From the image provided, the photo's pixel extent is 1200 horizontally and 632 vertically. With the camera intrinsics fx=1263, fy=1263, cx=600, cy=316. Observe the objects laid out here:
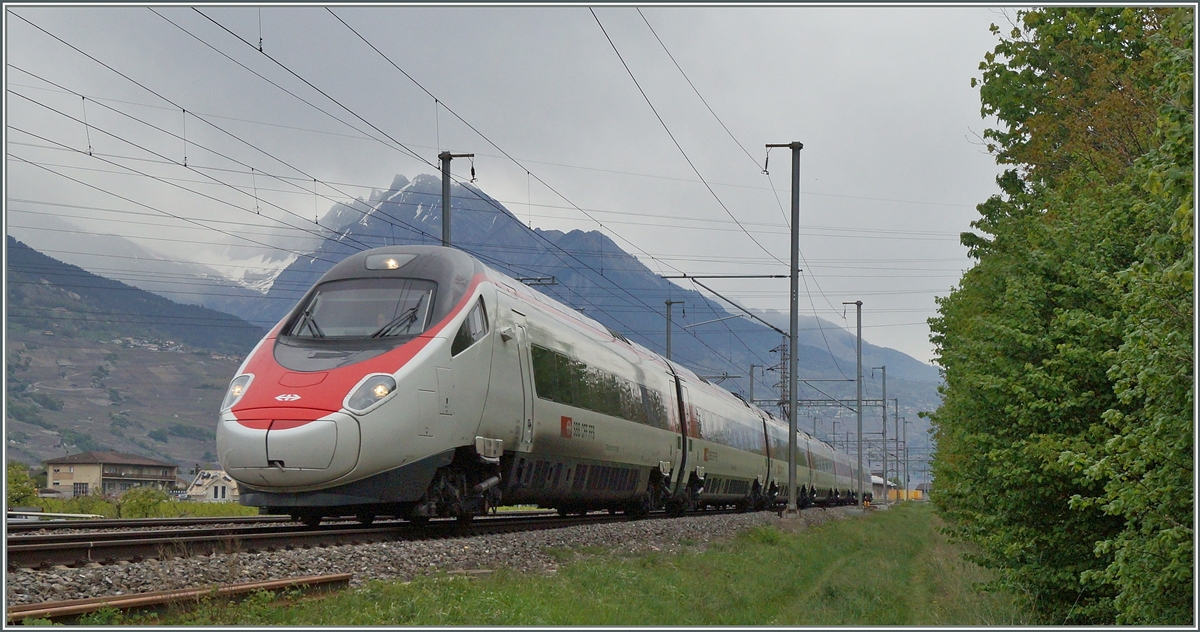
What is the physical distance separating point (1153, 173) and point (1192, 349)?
2.59 metres

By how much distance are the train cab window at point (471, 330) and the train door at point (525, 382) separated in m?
1.24

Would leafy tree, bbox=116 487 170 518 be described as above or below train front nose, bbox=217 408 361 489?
below

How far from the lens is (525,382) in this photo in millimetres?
18656

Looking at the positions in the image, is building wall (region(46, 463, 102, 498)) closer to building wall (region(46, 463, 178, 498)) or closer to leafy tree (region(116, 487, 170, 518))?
building wall (region(46, 463, 178, 498))

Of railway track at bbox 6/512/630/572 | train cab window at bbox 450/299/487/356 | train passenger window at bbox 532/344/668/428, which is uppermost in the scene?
train cab window at bbox 450/299/487/356

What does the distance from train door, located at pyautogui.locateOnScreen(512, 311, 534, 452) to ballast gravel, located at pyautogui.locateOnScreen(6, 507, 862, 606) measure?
1.38 metres

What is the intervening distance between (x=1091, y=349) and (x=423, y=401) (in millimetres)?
7800

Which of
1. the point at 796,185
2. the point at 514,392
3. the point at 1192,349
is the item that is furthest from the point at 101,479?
the point at 1192,349

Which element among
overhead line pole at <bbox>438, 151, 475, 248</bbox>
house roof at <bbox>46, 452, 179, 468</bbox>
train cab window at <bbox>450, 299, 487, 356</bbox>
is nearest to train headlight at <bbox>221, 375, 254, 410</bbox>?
train cab window at <bbox>450, 299, 487, 356</bbox>

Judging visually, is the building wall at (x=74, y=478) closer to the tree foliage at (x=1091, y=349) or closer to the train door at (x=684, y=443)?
the train door at (x=684, y=443)

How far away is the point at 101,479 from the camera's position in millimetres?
173750

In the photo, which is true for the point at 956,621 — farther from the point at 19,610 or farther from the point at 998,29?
the point at 998,29

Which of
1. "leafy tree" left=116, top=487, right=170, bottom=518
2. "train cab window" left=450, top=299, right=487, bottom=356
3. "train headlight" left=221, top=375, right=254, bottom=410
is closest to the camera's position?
"train headlight" left=221, top=375, right=254, bottom=410

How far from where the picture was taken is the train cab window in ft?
53.6
